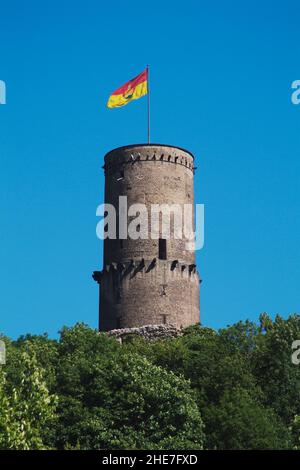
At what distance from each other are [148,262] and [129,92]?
40.6ft

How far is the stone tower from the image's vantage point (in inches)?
3413

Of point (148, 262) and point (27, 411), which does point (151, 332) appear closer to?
point (148, 262)

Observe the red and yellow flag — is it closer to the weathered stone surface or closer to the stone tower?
the stone tower

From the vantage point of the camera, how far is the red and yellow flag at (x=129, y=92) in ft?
294

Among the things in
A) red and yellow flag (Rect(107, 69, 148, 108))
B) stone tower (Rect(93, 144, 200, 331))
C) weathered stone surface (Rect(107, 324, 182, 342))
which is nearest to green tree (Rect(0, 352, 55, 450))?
weathered stone surface (Rect(107, 324, 182, 342))

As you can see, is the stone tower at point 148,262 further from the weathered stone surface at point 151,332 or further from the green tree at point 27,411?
the green tree at point 27,411

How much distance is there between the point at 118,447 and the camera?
184 ft

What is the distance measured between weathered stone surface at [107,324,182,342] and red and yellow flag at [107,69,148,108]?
1658 cm

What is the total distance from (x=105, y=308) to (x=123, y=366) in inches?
1042

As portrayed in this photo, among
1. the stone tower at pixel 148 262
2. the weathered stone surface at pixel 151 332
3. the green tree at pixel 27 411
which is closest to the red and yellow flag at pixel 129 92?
the stone tower at pixel 148 262

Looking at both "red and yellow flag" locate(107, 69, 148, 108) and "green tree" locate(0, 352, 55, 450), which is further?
"red and yellow flag" locate(107, 69, 148, 108)

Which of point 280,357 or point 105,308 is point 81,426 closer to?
point 280,357

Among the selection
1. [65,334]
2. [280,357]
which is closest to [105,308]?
[65,334]

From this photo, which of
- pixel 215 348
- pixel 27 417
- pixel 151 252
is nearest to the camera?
pixel 27 417
